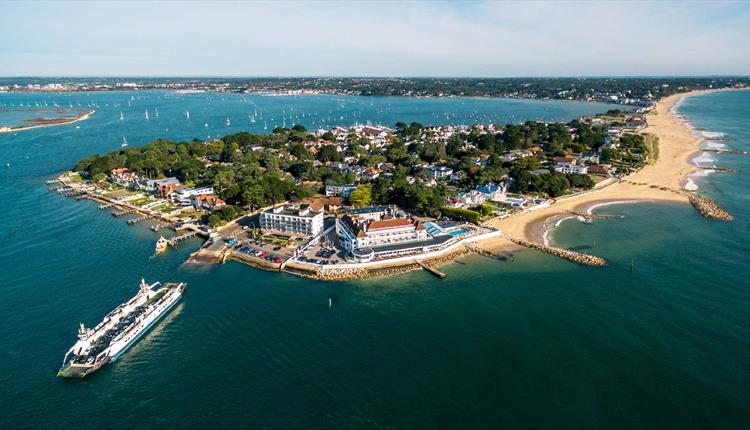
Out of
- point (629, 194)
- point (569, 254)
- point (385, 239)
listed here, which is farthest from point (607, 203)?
point (385, 239)

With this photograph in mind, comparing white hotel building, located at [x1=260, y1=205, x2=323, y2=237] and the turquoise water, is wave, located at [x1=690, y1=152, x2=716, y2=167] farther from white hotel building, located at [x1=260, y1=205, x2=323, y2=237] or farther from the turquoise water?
white hotel building, located at [x1=260, y1=205, x2=323, y2=237]

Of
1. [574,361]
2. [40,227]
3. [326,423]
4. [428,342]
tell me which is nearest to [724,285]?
[574,361]

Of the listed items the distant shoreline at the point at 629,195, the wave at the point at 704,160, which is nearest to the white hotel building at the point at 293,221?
the distant shoreline at the point at 629,195

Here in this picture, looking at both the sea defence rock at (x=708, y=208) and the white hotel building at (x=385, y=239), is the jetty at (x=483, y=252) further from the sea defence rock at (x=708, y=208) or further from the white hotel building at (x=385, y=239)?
the sea defence rock at (x=708, y=208)

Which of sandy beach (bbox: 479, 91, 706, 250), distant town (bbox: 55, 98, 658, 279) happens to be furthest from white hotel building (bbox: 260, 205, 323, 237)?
sandy beach (bbox: 479, 91, 706, 250)

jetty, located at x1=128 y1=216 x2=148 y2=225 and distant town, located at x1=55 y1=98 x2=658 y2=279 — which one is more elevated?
distant town, located at x1=55 y1=98 x2=658 y2=279

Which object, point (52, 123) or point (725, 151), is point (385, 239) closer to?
point (725, 151)
